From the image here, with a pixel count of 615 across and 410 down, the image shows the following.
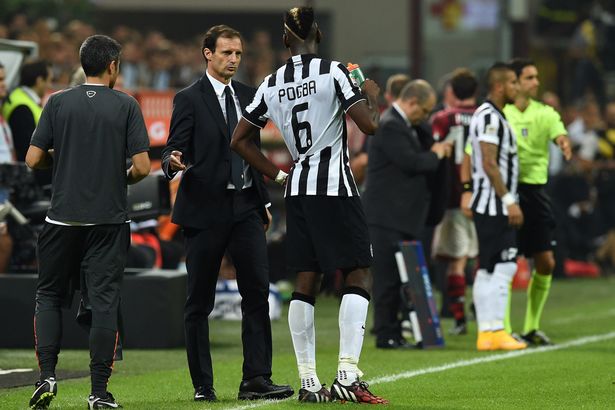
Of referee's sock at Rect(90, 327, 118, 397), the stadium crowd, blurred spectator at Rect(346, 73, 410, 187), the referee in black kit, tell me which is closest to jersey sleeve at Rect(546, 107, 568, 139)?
blurred spectator at Rect(346, 73, 410, 187)

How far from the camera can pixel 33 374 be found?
35.6 feet

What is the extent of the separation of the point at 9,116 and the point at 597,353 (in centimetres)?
546

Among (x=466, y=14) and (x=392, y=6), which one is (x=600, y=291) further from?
(x=392, y=6)

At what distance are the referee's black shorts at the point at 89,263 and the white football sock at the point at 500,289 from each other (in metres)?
4.58

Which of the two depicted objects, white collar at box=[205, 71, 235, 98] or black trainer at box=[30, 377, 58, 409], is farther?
white collar at box=[205, 71, 235, 98]

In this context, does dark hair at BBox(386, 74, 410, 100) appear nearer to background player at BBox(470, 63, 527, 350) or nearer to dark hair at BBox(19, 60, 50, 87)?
background player at BBox(470, 63, 527, 350)

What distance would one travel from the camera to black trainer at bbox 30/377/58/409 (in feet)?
28.7

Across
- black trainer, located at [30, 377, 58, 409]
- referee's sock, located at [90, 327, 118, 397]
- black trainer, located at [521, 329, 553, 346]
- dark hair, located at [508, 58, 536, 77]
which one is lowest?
black trainer, located at [521, 329, 553, 346]

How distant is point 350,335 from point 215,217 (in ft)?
3.69

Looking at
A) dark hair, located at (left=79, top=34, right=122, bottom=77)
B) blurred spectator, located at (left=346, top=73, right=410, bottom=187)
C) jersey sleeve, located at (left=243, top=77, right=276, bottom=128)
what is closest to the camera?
dark hair, located at (left=79, top=34, right=122, bottom=77)

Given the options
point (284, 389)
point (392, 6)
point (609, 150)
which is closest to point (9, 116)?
point (284, 389)

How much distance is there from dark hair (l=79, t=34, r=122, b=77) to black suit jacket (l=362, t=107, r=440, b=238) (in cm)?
448

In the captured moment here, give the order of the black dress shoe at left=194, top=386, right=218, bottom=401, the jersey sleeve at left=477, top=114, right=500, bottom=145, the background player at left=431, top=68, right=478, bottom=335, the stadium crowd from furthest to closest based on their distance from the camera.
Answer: the stadium crowd, the background player at left=431, top=68, right=478, bottom=335, the jersey sleeve at left=477, top=114, right=500, bottom=145, the black dress shoe at left=194, top=386, right=218, bottom=401

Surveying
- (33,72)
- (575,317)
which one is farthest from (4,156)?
(575,317)
